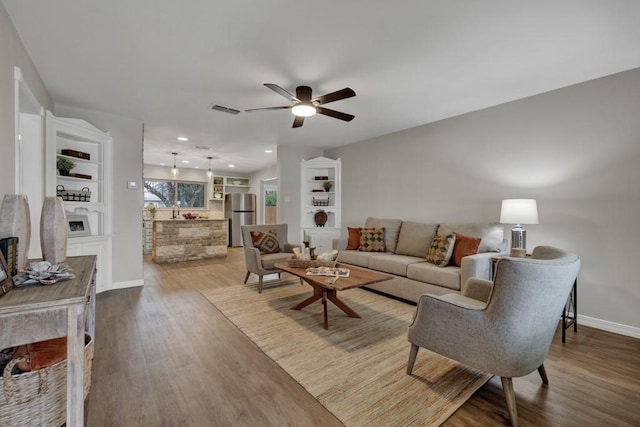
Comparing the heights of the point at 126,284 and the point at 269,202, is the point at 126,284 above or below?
below

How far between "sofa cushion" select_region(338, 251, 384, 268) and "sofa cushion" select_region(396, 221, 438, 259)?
0.36m

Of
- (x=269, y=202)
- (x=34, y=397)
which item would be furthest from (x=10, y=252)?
(x=269, y=202)

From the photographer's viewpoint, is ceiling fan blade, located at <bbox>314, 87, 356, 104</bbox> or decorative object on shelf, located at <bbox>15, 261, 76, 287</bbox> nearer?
decorative object on shelf, located at <bbox>15, 261, 76, 287</bbox>

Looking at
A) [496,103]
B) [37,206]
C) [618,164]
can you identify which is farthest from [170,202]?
[618,164]

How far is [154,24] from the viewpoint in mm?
2045

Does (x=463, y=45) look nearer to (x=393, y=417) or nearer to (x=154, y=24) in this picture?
(x=154, y=24)

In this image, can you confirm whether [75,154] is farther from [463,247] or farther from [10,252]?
[463,247]

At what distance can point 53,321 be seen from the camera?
1123 millimetres

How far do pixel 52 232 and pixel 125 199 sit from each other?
2759mm

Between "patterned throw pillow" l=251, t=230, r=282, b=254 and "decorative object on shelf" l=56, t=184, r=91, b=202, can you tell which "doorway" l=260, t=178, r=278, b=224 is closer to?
"patterned throw pillow" l=251, t=230, r=282, b=254

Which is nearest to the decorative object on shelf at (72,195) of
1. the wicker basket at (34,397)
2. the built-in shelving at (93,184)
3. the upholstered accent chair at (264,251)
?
the built-in shelving at (93,184)

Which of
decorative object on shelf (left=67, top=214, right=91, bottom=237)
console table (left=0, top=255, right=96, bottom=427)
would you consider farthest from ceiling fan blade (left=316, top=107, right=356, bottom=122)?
decorative object on shelf (left=67, top=214, right=91, bottom=237)

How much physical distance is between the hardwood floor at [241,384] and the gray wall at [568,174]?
0.64 m

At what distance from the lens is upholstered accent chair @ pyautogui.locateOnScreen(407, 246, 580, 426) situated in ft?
4.91
